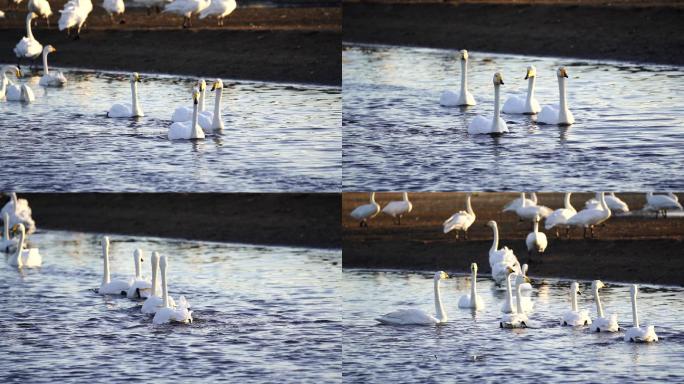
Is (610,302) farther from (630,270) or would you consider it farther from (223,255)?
(223,255)

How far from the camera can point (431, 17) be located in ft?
68.6

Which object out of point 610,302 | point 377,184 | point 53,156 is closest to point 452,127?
point 377,184

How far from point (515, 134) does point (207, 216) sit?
4091mm

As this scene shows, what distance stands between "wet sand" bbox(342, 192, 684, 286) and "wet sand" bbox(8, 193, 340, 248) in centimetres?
36

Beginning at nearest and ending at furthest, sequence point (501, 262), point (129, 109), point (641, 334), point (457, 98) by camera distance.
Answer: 1. point (641, 334)
2. point (129, 109)
3. point (457, 98)
4. point (501, 262)

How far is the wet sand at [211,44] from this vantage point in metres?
18.5

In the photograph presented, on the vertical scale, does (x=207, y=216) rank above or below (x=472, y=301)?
above

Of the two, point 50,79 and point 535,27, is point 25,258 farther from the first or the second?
point 535,27

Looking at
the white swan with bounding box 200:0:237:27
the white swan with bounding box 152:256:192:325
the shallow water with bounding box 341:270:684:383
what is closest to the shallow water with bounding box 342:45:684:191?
the shallow water with bounding box 341:270:684:383

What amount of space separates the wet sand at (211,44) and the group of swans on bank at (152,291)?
86.2 inches

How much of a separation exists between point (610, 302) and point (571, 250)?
1.30 meters

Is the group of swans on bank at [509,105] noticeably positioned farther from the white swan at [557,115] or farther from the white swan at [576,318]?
the white swan at [576,318]

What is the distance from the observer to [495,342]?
14977 millimetres

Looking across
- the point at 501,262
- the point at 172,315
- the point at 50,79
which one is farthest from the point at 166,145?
the point at 501,262
